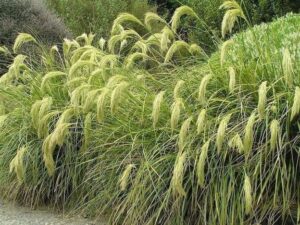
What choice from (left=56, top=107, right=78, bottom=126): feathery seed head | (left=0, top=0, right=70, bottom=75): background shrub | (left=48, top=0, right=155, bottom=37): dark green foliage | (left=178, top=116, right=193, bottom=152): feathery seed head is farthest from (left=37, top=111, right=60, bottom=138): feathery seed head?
(left=48, top=0, right=155, bottom=37): dark green foliage

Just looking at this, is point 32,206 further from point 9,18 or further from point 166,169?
point 9,18

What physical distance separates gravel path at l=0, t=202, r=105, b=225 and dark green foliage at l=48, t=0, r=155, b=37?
554 cm

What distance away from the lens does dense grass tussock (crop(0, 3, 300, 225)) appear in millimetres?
4988

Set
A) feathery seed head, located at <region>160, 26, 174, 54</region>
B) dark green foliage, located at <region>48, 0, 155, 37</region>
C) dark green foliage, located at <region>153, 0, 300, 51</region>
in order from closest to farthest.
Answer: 1. feathery seed head, located at <region>160, 26, 174, 54</region>
2. dark green foliage, located at <region>153, 0, 300, 51</region>
3. dark green foliage, located at <region>48, 0, 155, 37</region>

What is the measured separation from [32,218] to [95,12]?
21.0 feet

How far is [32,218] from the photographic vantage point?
6238 millimetres

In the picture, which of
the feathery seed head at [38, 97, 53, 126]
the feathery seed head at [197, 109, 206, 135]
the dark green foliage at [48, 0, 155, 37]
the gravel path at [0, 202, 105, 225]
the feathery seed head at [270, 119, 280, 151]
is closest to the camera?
the feathery seed head at [270, 119, 280, 151]

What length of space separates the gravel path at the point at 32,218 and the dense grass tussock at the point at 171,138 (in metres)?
0.11

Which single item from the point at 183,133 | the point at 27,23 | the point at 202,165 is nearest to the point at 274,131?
the point at 202,165

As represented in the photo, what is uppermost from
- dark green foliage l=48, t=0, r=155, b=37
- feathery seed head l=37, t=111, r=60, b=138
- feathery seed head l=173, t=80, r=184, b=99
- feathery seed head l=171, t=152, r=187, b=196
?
dark green foliage l=48, t=0, r=155, b=37

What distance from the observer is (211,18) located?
1043 cm

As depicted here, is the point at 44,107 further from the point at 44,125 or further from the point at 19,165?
the point at 19,165

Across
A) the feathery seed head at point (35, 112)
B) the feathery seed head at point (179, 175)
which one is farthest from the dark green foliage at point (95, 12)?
the feathery seed head at point (179, 175)

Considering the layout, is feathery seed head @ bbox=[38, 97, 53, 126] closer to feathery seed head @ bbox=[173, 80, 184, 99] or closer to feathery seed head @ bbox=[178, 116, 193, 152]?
feathery seed head @ bbox=[173, 80, 184, 99]
